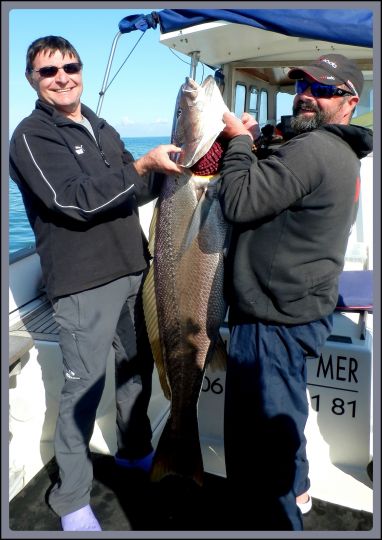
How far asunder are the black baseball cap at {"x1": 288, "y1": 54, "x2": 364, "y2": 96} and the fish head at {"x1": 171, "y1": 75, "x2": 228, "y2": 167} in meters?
0.44

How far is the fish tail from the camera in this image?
2.52 meters

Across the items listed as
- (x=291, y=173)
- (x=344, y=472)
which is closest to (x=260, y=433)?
(x=344, y=472)

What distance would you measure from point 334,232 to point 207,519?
169 cm

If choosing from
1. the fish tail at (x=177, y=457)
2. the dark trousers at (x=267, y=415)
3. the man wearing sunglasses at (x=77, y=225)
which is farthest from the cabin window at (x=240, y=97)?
the fish tail at (x=177, y=457)

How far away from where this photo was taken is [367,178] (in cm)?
493

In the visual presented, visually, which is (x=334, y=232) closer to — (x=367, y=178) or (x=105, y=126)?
(x=105, y=126)

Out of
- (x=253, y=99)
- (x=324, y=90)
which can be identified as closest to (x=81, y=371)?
(x=324, y=90)

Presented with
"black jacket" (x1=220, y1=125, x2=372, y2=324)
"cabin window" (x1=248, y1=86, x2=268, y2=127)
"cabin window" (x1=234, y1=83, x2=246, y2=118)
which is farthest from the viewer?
"cabin window" (x1=248, y1=86, x2=268, y2=127)

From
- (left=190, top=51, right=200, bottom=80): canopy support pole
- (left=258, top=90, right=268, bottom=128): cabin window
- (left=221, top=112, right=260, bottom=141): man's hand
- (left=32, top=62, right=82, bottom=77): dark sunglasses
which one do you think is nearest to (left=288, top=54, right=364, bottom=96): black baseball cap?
(left=221, top=112, right=260, bottom=141): man's hand

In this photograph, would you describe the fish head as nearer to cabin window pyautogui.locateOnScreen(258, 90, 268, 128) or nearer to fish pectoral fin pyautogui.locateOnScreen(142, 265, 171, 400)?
fish pectoral fin pyautogui.locateOnScreen(142, 265, 171, 400)

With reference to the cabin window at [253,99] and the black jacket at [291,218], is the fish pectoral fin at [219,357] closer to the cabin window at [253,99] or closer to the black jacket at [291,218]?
the black jacket at [291,218]

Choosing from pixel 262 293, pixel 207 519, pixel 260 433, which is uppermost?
pixel 262 293

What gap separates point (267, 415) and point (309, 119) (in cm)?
145

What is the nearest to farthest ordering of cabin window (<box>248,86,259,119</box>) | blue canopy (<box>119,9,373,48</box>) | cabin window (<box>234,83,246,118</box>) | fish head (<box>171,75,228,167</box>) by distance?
fish head (<box>171,75,228,167</box>), blue canopy (<box>119,9,373,48</box>), cabin window (<box>234,83,246,118</box>), cabin window (<box>248,86,259,119</box>)
